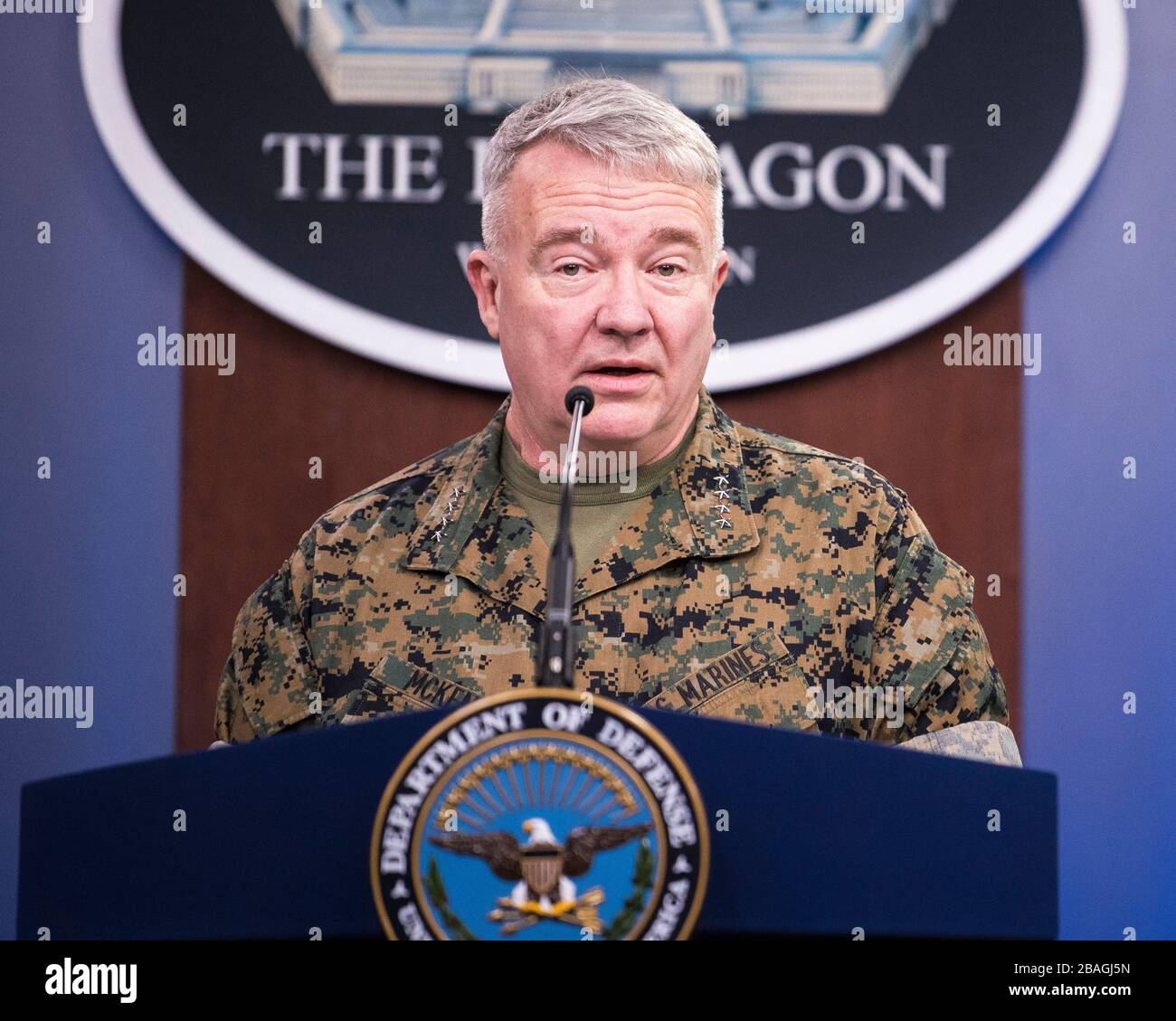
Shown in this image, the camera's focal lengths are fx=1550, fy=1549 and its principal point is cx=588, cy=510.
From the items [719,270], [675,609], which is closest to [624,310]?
[719,270]

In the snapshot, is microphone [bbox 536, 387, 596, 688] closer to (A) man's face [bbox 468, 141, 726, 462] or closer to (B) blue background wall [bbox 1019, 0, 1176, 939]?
(A) man's face [bbox 468, 141, 726, 462]

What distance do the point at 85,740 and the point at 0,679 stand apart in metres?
0.17

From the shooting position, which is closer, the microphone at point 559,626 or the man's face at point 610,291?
the microphone at point 559,626

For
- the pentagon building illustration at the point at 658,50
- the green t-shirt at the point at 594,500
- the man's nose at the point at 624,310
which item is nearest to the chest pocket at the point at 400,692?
the green t-shirt at the point at 594,500

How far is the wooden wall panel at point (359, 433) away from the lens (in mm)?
2602

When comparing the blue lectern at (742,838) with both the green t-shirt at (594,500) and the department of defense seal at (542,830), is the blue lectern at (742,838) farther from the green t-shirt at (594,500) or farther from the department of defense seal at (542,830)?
the green t-shirt at (594,500)

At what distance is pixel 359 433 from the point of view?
264 cm

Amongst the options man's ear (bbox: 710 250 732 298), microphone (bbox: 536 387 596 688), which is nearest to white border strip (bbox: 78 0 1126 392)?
man's ear (bbox: 710 250 732 298)

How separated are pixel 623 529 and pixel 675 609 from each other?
0.44 feet

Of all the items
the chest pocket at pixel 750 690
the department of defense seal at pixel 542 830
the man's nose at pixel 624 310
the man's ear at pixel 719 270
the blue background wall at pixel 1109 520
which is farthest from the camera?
the blue background wall at pixel 1109 520

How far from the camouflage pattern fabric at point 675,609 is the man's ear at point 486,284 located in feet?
0.58

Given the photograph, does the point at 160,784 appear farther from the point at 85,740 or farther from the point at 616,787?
the point at 85,740

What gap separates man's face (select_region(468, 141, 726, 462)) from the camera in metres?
1.99

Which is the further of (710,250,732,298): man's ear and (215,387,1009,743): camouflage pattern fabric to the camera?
(710,250,732,298): man's ear
